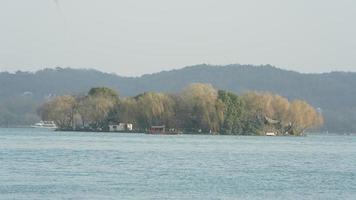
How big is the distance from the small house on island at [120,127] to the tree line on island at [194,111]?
92 centimetres

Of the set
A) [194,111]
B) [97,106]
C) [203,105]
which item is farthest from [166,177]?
[97,106]

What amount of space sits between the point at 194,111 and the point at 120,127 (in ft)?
68.4

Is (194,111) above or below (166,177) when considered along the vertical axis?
above

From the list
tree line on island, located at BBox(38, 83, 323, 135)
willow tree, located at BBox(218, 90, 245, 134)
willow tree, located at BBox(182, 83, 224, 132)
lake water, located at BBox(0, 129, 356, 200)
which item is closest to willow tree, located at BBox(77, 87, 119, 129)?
tree line on island, located at BBox(38, 83, 323, 135)

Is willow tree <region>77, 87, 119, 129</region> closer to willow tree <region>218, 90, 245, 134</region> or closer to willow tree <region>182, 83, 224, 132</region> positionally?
willow tree <region>182, 83, 224, 132</region>

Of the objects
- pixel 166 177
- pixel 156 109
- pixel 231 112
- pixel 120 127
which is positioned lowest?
pixel 166 177

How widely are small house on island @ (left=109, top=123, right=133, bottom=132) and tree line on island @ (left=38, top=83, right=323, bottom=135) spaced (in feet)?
3.02

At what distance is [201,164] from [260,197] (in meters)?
22.4

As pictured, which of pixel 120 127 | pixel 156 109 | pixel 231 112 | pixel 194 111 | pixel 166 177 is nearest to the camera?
pixel 166 177

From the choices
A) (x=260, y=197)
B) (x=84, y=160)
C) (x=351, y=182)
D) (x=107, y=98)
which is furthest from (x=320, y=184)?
(x=107, y=98)

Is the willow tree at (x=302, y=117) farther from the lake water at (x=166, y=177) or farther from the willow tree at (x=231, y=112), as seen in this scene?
the lake water at (x=166, y=177)

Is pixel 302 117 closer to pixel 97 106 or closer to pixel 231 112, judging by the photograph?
pixel 231 112

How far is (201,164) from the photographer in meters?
68.3

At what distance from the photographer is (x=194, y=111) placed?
15250 cm
